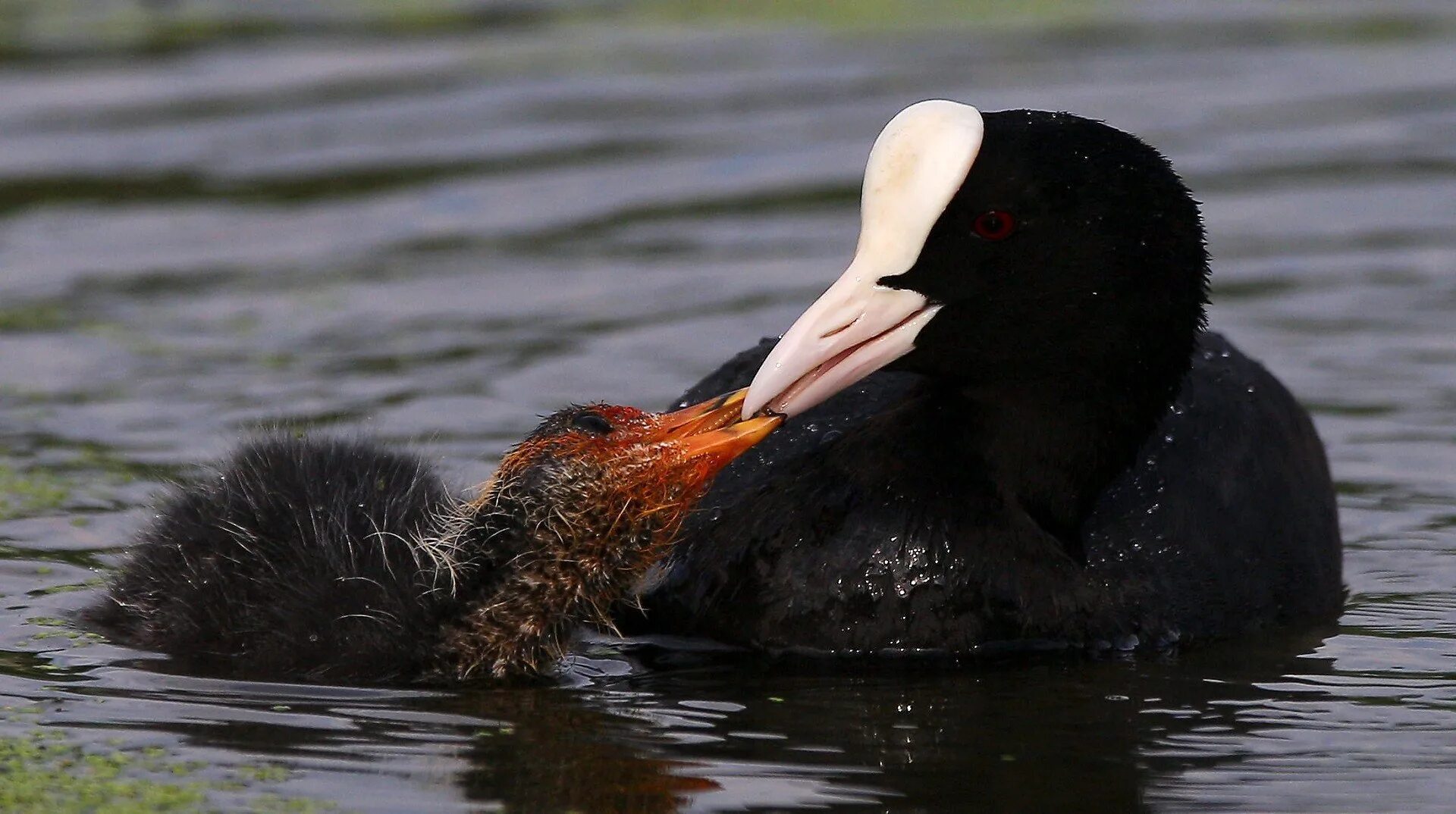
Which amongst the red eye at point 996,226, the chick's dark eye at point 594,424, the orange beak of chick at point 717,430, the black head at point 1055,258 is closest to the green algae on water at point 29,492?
the chick's dark eye at point 594,424

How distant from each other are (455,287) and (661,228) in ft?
2.92

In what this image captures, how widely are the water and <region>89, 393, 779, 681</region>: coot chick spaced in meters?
0.10

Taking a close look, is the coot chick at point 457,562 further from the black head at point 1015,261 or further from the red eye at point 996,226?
the red eye at point 996,226

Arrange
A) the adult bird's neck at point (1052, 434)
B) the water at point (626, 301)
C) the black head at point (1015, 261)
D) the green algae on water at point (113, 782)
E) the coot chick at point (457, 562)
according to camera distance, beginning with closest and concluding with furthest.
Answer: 1. the green algae on water at point (113, 782)
2. the water at point (626, 301)
3. the coot chick at point (457, 562)
4. the black head at point (1015, 261)
5. the adult bird's neck at point (1052, 434)

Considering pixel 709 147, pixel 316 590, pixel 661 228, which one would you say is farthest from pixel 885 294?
pixel 709 147

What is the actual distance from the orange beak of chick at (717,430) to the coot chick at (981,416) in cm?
6

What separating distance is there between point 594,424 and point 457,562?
1.20 feet

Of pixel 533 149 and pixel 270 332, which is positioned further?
pixel 533 149

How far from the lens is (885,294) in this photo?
4777 millimetres

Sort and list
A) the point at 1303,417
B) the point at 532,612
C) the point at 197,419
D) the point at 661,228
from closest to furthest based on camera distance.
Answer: the point at 532,612, the point at 1303,417, the point at 197,419, the point at 661,228

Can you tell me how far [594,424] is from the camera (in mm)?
4730

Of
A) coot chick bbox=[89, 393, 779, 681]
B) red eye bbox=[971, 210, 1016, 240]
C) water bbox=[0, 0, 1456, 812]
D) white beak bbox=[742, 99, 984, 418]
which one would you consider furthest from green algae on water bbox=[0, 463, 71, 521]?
red eye bbox=[971, 210, 1016, 240]

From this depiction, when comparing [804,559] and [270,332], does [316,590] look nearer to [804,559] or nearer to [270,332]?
[804,559]

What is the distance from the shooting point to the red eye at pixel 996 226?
15.8ft
